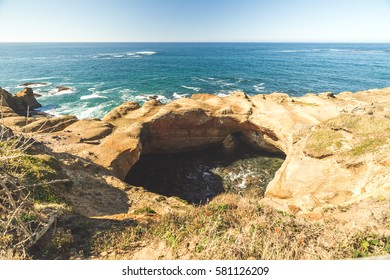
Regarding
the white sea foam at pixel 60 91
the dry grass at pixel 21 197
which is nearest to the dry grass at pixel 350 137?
the dry grass at pixel 21 197

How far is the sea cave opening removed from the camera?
23.1m

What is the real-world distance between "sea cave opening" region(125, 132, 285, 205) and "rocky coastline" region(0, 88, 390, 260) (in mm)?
1054

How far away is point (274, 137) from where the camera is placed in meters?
26.4

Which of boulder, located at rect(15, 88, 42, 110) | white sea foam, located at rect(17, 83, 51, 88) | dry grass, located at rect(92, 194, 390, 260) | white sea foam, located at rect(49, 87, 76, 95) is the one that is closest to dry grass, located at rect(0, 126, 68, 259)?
dry grass, located at rect(92, 194, 390, 260)

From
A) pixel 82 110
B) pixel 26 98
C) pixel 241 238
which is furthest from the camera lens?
pixel 82 110

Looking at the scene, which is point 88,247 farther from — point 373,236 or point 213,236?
point 373,236

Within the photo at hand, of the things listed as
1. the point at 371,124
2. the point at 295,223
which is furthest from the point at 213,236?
the point at 371,124

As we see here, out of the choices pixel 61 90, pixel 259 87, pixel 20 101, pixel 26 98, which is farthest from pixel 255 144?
pixel 61 90

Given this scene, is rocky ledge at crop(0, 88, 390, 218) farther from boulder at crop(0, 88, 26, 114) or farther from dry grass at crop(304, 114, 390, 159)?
boulder at crop(0, 88, 26, 114)

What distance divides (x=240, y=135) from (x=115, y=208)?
21.7 metres

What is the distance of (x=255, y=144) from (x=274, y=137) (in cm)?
370

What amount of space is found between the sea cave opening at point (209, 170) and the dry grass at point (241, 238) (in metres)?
13.4

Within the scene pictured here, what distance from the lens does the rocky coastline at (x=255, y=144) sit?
519 inches

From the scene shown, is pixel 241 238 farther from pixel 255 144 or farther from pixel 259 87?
pixel 259 87
